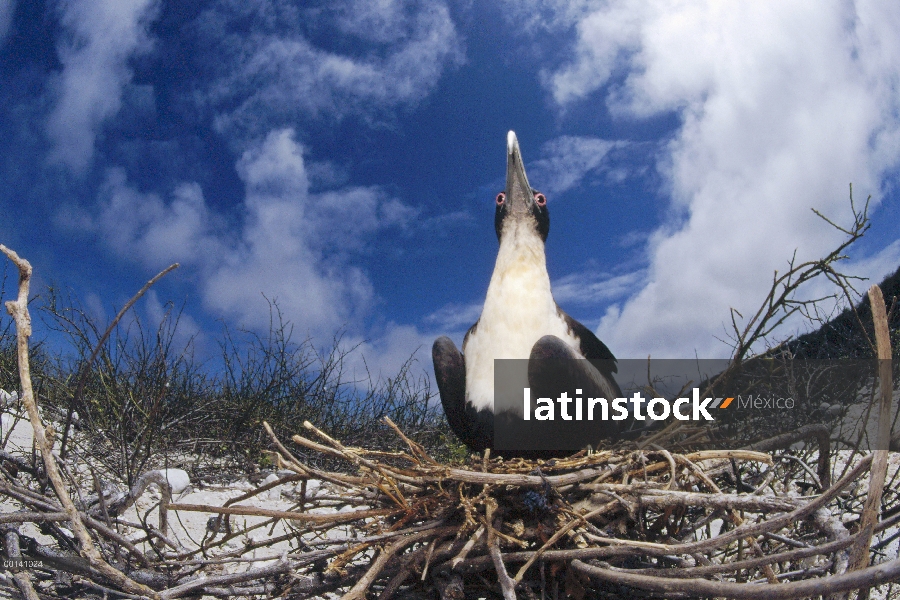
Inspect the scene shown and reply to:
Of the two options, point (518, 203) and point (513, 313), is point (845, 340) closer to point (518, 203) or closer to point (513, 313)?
point (518, 203)

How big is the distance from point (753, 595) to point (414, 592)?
3.28 ft

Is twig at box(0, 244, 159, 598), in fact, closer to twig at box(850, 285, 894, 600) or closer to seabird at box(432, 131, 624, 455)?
twig at box(850, 285, 894, 600)

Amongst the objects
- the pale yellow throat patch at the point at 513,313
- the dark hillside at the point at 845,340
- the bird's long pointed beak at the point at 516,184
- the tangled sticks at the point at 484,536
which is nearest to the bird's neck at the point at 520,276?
the pale yellow throat patch at the point at 513,313

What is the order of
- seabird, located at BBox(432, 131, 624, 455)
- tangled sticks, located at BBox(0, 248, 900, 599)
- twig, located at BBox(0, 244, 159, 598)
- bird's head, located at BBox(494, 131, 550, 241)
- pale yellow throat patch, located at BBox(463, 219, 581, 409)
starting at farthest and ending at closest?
bird's head, located at BBox(494, 131, 550, 241) < pale yellow throat patch, located at BBox(463, 219, 581, 409) < seabird, located at BBox(432, 131, 624, 455) < tangled sticks, located at BBox(0, 248, 900, 599) < twig, located at BBox(0, 244, 159, 598)

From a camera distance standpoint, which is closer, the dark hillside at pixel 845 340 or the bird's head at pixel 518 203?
the bird's head at pixel 518 203

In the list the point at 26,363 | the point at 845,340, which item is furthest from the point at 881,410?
the point at 845,340

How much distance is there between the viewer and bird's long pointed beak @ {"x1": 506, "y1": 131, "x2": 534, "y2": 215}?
3.01 m

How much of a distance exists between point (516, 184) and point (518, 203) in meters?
0.10

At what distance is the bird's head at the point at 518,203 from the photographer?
2998 millimetres


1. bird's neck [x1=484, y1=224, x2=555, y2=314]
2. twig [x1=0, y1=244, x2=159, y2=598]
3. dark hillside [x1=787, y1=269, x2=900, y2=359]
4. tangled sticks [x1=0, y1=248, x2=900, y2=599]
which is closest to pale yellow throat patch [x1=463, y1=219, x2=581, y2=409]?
bird's neck [x1=484, y1=224, x2=555, y2=314]

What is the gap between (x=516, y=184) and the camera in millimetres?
3035

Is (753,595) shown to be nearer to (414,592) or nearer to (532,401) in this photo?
(414,592)

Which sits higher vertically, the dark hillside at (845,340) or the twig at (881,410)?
the dark hillside at (845,340)

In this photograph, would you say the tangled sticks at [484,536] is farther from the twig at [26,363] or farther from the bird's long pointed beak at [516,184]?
the bird's long pointed beak at [516,184]
